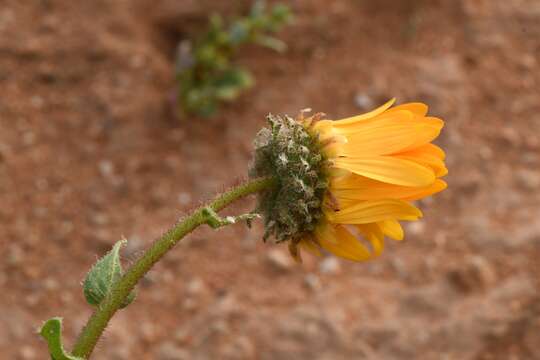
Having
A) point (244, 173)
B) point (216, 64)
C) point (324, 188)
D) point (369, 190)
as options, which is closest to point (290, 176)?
point (324, 188)

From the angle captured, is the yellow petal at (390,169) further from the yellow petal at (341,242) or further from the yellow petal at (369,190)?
the yellow petal at (341,242)

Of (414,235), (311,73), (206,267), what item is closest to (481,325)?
(414,235)

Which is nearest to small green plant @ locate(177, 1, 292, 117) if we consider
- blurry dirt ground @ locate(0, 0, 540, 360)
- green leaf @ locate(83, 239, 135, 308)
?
blurry dirt ground @ locate(0, 0, 540, 360)

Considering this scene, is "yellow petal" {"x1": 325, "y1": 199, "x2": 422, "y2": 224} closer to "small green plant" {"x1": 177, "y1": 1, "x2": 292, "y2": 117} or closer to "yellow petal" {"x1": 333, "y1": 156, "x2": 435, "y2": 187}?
"yellow petal" {"x1": 333, "y1": 156, "x2": 435, "y2": 187}

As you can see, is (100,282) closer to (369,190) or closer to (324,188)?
(324,188)

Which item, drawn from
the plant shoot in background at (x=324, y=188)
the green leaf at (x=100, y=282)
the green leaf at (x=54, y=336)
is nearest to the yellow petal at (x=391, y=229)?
the plant shoot in background at (x=324, y=188)

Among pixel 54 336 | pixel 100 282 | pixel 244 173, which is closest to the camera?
pixel 54 336
